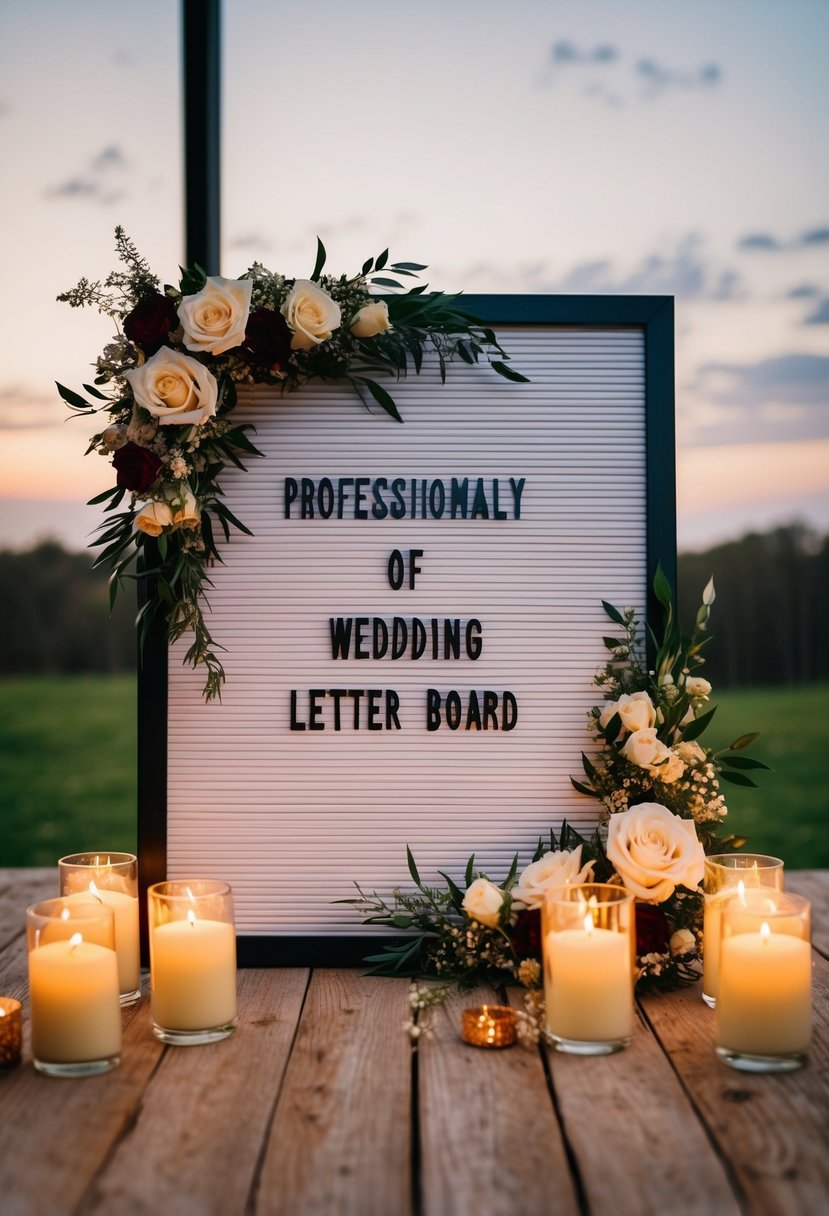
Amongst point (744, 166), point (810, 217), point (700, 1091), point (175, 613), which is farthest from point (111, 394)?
point (810, 217)

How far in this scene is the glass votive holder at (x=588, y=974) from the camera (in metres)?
1.23

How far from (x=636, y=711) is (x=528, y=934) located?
364 millimetres

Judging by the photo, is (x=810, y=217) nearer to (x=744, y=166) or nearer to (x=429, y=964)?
(x=744, y=166)

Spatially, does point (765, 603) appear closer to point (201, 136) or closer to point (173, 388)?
point (201, 136)

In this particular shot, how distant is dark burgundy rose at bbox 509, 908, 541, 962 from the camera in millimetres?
1457

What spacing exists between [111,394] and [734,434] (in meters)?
2.70

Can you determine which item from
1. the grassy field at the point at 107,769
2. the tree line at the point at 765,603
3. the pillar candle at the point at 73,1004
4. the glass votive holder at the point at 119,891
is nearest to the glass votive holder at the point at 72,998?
the pillar candle at the point at 73,1004

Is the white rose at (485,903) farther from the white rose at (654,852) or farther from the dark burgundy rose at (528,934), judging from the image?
the white rose at (654,852)

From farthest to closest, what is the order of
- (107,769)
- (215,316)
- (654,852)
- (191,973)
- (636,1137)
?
(107,769) → (215,316) → (654,852) → (191,973) → (636,1137)

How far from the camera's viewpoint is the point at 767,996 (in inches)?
47.3

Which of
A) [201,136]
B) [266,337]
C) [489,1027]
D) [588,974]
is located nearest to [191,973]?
[489,1027]

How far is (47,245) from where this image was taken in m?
2.78

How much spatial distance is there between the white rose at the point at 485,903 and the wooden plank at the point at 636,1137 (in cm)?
21

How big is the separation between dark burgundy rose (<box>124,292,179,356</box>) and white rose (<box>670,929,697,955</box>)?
121 cm
